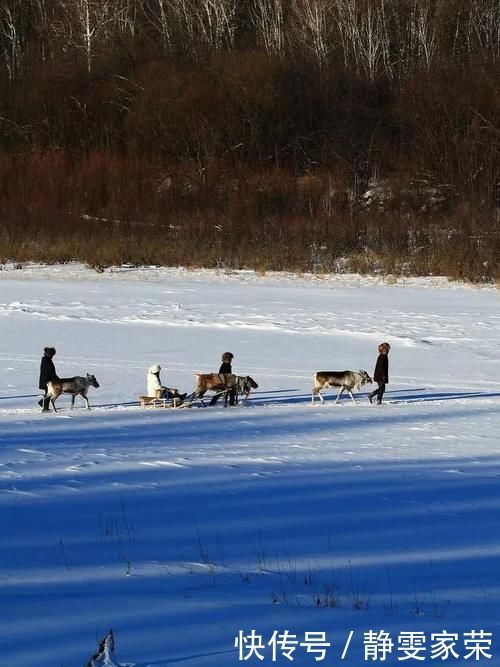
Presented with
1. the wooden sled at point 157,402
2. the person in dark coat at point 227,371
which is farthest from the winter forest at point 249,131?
the wooden sled at point 157,402

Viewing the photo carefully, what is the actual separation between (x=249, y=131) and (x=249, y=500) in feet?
162

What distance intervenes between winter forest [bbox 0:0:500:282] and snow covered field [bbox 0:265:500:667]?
64.3ft

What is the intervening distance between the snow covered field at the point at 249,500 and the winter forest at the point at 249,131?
19.6 m

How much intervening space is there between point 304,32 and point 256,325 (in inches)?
1524

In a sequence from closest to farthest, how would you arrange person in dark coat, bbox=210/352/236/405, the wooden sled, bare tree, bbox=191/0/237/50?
the wooden sled → person in dark coat, bbox=210/352/236/405 → bare tree, bbox=191/0/237/50

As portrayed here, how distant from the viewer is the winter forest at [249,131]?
1831 inches

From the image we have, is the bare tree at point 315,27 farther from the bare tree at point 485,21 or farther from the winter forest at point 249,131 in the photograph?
the bare tree at point 485,21

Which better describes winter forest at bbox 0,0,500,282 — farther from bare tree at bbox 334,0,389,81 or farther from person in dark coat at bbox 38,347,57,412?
person in dark coat at bbox 38,347,57,412

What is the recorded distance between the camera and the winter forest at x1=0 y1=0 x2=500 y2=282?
153 feet

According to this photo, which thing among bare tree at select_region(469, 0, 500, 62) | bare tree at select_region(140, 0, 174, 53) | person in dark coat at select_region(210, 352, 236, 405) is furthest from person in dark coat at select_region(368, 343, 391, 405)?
bare tree at select_region(140, 0, 174, 53)

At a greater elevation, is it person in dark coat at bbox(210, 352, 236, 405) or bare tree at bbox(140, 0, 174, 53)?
bare tree at bbox(140, 0, 174, 53)

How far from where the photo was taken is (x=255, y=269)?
4156 centimetres

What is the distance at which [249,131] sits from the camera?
59.3 m

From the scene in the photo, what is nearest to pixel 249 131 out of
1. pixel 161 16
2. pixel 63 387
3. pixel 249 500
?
pixel 161 16
